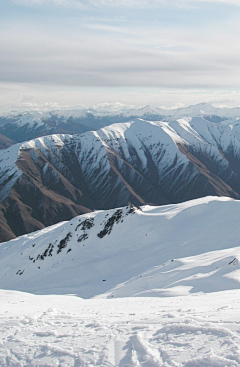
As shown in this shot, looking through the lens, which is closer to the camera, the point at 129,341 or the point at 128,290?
the point at 129,341

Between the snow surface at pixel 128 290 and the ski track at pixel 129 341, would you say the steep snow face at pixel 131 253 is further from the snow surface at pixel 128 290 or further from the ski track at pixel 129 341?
the ski track at pixel 129 341

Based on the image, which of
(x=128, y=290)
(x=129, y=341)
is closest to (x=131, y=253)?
(x=128, y=290)

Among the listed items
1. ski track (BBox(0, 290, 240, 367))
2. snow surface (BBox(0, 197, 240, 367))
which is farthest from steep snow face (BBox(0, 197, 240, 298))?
ski track (BBox(0, 290, 240, 367))

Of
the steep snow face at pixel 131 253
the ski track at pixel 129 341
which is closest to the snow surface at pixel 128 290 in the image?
the ski track at pixel 129 341

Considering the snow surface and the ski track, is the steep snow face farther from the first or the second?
the ski track

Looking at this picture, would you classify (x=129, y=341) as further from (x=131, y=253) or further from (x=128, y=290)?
(x=131, y=253)

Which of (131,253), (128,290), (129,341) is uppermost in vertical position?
(129,341)

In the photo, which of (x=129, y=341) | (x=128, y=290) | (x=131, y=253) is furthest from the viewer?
(x=131, y=253)

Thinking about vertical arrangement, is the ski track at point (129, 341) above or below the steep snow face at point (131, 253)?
above

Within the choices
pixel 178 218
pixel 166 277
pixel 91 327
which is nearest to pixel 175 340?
pixel 91 327

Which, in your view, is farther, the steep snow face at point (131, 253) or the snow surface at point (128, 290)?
the steep snow face at point (131, 253)
